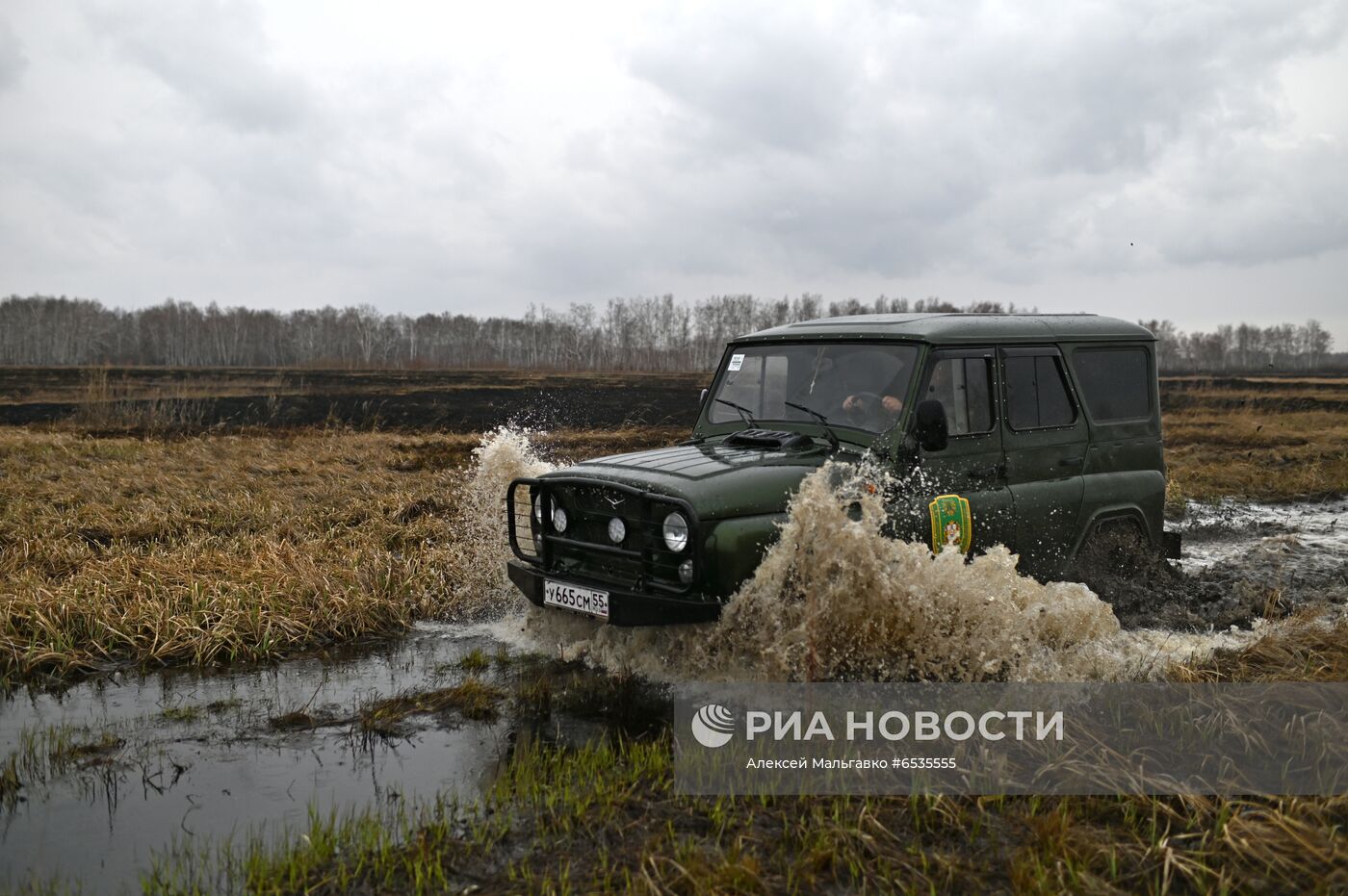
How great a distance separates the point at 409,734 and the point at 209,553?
174 inches

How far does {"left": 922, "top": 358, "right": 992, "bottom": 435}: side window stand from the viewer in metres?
6.43

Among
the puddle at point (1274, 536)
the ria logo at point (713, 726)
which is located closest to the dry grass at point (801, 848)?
the ria logo at point (713, 726)

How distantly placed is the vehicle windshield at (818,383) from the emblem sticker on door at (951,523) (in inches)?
23.2

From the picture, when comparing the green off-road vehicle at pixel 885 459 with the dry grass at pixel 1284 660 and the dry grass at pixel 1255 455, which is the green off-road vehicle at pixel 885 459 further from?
the dry grass at pixel 1255 455

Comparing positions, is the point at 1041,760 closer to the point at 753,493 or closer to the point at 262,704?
the point at 753,493

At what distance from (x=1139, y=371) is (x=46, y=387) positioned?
47076 millimetres

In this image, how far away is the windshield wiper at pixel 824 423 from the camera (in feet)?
20.7

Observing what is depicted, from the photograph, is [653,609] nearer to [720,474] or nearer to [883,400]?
[720,474]

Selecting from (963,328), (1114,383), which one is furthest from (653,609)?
(1114,383)

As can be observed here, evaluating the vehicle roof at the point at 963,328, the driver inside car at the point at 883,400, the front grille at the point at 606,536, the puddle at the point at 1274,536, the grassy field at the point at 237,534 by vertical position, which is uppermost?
the vehicle roof at the point at 963,328

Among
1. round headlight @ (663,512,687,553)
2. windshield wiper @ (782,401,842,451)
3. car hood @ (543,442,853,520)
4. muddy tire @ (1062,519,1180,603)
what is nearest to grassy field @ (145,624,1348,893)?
round headlight @ (663,512,687,553)

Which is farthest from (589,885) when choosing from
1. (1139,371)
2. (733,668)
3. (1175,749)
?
(1139,371)

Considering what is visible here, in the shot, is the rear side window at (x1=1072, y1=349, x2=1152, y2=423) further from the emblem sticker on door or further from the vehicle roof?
the emblem sticker on door

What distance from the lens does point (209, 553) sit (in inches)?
359
